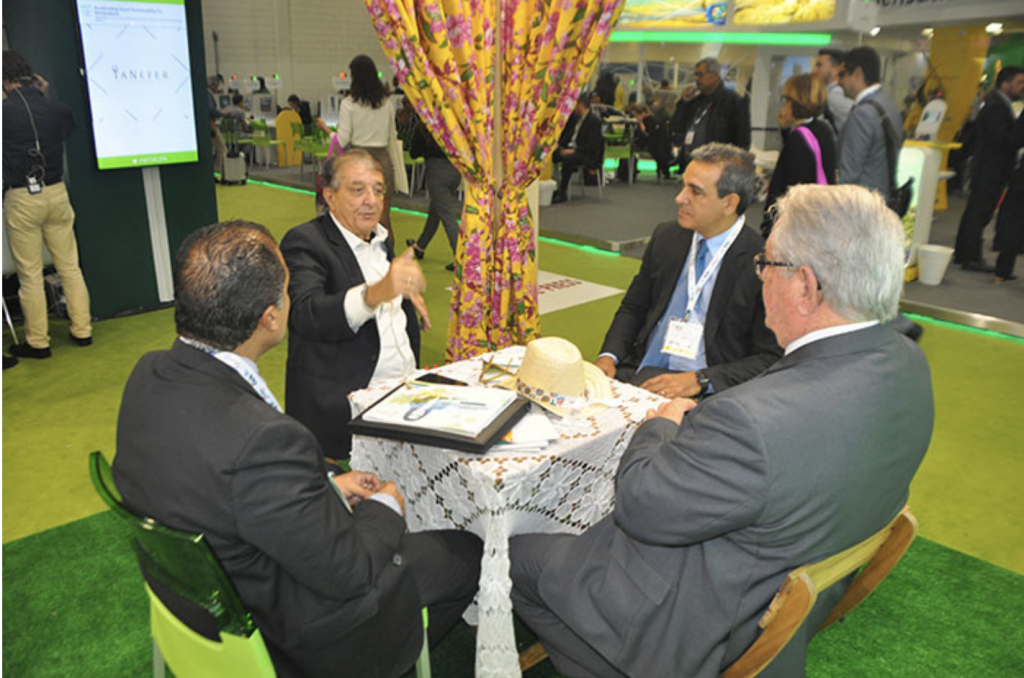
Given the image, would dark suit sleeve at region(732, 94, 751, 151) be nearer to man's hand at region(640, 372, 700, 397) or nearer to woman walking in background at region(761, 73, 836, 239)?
woman walking in background at region(761, 73, 836, 239)

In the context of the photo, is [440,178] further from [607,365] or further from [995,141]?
[995,141]

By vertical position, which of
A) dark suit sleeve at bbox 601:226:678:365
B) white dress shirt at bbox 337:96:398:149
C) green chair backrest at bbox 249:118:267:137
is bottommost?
dark suit sleeve at bbox 601:226:678:365

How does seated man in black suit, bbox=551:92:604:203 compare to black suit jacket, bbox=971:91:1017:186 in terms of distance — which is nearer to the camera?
black suit jacket, bbox=971:91:1017:186

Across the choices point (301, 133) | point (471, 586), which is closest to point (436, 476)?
point (471, 586)

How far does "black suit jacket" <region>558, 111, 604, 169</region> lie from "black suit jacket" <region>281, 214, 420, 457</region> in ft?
24.7

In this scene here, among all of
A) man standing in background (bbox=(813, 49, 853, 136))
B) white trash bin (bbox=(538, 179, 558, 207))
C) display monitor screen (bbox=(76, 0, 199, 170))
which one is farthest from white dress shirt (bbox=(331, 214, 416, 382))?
white trash bin (bbox=(538, 179, 558, 207))

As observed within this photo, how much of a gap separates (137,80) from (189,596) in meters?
4.59

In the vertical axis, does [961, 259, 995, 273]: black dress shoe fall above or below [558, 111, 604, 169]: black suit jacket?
below

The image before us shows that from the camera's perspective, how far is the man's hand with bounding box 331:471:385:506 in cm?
190

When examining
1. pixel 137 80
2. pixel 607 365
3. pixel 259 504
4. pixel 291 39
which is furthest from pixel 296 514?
pixel 291 39

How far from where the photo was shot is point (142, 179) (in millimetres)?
5215

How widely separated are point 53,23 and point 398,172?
3.98 meters

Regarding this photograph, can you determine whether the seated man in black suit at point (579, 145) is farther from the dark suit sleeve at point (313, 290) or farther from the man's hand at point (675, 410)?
the man's hand at point (675, 410)

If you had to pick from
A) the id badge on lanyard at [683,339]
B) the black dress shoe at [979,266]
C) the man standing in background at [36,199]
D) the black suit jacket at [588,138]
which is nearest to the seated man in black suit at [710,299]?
the id badge on lanyard at [683,339]
